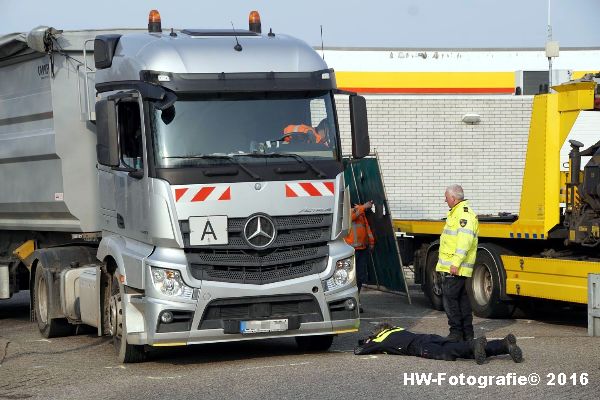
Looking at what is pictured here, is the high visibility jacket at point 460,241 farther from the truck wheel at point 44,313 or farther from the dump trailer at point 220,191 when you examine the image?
the truck wheel at point 44,313

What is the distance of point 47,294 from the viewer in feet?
47.9

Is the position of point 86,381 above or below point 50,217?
below

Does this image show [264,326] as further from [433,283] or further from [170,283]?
[433,283]

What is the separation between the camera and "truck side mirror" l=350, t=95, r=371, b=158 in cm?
1211

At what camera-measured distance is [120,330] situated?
40.7ft

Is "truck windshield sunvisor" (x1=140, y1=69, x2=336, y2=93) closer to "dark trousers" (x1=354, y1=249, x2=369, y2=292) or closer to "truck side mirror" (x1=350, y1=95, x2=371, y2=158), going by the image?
"truck side mirror" (x1=350, y1=95, x2=371, y2=158)

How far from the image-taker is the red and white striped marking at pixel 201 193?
11.4 meters

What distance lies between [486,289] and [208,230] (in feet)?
20.9

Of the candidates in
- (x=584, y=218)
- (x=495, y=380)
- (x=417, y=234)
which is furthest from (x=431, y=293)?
(x=495, y=380)

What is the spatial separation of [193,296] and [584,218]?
578 centimetres

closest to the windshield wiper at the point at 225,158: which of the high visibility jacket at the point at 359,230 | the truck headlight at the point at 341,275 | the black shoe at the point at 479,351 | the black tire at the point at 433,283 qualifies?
the truck headlight at the point at 341,275

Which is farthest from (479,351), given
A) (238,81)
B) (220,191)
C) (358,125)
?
(238,81)

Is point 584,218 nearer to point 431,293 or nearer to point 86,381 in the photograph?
point 431,293

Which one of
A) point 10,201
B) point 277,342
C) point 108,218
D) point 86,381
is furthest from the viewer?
point 10,201
